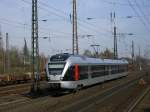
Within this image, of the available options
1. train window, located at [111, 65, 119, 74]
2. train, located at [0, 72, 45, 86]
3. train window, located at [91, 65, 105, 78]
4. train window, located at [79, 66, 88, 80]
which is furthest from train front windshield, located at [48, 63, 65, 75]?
train window, located at [111, 65, 119, 74]

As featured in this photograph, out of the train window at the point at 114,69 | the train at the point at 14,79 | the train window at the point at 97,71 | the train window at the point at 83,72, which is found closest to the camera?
the train window at the point at 83,72

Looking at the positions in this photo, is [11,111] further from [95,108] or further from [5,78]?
[5,78]

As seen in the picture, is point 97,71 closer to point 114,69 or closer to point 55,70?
point 55,70

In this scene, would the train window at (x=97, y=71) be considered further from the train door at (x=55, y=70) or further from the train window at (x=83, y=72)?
the train door at (x=55, y=70)

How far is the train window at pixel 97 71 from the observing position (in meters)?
31.5

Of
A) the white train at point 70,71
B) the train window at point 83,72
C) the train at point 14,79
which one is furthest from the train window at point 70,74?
the train at point 14,79

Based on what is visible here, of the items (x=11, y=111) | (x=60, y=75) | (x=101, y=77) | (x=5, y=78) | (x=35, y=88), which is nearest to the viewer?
(x=11, y=111)

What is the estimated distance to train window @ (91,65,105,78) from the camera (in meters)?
31.5

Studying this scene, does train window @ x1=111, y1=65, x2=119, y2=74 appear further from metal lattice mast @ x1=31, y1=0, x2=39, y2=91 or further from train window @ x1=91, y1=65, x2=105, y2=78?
metal lattice mast @ x1=31, y1=0, x2=39, y2=91

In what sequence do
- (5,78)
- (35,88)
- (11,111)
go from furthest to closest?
1. (5,78)
2. (35,88)
3. (11,111)

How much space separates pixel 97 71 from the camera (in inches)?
1328

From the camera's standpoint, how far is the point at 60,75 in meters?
23.3

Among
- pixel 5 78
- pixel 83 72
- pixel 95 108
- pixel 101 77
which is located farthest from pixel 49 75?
pixel 5 78

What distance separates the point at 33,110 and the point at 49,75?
7.98m
